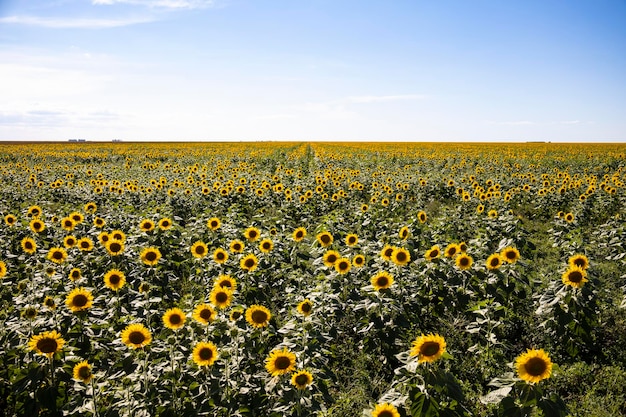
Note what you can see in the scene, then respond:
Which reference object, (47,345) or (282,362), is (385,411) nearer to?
(282,362)

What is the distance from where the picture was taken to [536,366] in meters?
2.56

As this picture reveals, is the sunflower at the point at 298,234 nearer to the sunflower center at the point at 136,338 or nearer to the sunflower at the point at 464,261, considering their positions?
the sunflower at the point at 464,261

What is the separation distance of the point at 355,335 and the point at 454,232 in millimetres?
3944

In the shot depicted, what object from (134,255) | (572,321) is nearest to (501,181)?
(572,321)

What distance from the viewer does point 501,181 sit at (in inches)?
565

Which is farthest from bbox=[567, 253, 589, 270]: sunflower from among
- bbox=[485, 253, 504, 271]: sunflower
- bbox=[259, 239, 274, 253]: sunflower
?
bbox=[259, 239, 274, 253]: sunflower

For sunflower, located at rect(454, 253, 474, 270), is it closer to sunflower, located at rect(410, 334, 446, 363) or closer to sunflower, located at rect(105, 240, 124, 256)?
sunflower, located at rect(410, 334, 446, 363)

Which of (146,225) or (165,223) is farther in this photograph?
(165,223)

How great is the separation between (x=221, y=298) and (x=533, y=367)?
2835 mm

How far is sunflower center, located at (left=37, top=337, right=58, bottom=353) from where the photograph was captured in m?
3.04

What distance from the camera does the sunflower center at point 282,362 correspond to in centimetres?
302

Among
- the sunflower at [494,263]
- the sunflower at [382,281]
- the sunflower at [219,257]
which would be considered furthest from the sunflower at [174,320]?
the sunflower at [494,263]

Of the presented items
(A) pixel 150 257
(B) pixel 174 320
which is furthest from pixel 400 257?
(A) pixel 150 257

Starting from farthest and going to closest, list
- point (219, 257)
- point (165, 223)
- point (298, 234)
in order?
point (165, 223), point (298, 234), point (219, 257)
